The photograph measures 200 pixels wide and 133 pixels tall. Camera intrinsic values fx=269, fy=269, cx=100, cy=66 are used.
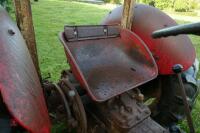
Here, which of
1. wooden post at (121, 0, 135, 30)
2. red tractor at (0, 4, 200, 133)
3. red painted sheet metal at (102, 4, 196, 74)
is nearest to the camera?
red tractor at (0, 4, 200, 133)

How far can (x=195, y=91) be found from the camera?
212 cm

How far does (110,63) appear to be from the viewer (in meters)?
1.77

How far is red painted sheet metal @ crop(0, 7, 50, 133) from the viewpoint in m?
0.98

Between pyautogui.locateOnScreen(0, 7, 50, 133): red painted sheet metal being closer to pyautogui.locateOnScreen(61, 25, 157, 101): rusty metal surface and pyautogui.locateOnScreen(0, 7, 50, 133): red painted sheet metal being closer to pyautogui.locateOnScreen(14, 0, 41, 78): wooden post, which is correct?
pyautogui.locateOnScreen(61, 25, 157, 101): rusty metal surface

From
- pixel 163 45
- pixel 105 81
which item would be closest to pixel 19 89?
pixel 105 81

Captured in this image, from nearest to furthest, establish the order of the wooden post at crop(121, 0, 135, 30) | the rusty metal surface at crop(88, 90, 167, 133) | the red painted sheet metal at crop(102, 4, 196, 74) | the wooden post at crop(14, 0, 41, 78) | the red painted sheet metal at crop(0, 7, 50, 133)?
the red painted sheet metal at crop(0, 7, 50, 133) → the rusty metal surface at crop(88, 90, 167, 133) → the wooden post at crop(14, 0, 41, 78) → the red painted sheet metal at crop(102, 4, 196, 74) → the wooden post at crop(121, 0, 135, 30)

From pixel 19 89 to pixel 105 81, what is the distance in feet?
2.14

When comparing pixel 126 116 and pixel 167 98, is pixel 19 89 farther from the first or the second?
pixel 167 98

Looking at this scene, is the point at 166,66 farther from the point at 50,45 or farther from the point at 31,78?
the point at 50,45

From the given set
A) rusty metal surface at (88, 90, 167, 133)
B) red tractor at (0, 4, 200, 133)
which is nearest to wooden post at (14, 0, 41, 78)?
red tractor at (0, 4, 200, 133)

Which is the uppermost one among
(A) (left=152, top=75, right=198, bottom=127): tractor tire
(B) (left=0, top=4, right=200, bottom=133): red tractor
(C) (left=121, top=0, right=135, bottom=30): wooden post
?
(C) (left=121, top=0, right=135, bottom=30): wooden post

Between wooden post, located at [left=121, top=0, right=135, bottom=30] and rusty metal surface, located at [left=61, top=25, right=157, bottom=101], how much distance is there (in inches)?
11.2

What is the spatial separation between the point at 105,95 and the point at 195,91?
3.17 ft

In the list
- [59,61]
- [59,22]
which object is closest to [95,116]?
[59,61]
